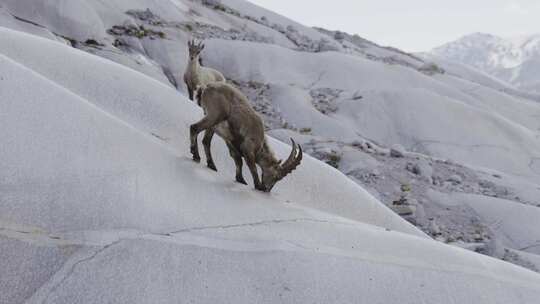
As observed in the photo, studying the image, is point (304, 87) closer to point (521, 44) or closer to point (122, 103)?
point (122, 103)

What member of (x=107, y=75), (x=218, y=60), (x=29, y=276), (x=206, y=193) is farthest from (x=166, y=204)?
(x=218, y=60)

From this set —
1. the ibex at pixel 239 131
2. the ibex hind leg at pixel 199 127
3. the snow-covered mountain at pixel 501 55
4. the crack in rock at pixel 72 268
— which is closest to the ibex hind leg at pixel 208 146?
the ibex at pixel 239 131

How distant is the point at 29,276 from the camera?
12.5 ft

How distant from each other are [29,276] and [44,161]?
4.39 feet

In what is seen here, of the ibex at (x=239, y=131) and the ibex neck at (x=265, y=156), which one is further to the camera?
the ibex neck at (x=265, y=156)

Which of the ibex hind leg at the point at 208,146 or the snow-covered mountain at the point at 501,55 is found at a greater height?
the ibex hind leg at the point at 208,146

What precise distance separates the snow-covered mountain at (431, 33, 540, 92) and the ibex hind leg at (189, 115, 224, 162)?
7968 centimetres

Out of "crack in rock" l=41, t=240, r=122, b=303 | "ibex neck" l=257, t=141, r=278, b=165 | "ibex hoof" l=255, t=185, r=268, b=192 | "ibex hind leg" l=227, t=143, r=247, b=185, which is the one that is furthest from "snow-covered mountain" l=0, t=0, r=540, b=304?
"ibex neck" l=257, t=141, r=278, b=165

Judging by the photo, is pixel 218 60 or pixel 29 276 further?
pixel 218 60

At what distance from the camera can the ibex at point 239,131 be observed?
253 inches

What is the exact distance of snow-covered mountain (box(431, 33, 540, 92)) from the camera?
82.6m

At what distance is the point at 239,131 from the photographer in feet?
21.3

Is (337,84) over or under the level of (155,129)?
under

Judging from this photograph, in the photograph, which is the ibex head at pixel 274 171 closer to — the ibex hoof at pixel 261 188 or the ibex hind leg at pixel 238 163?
the ibex hoof at pixel 261 188
